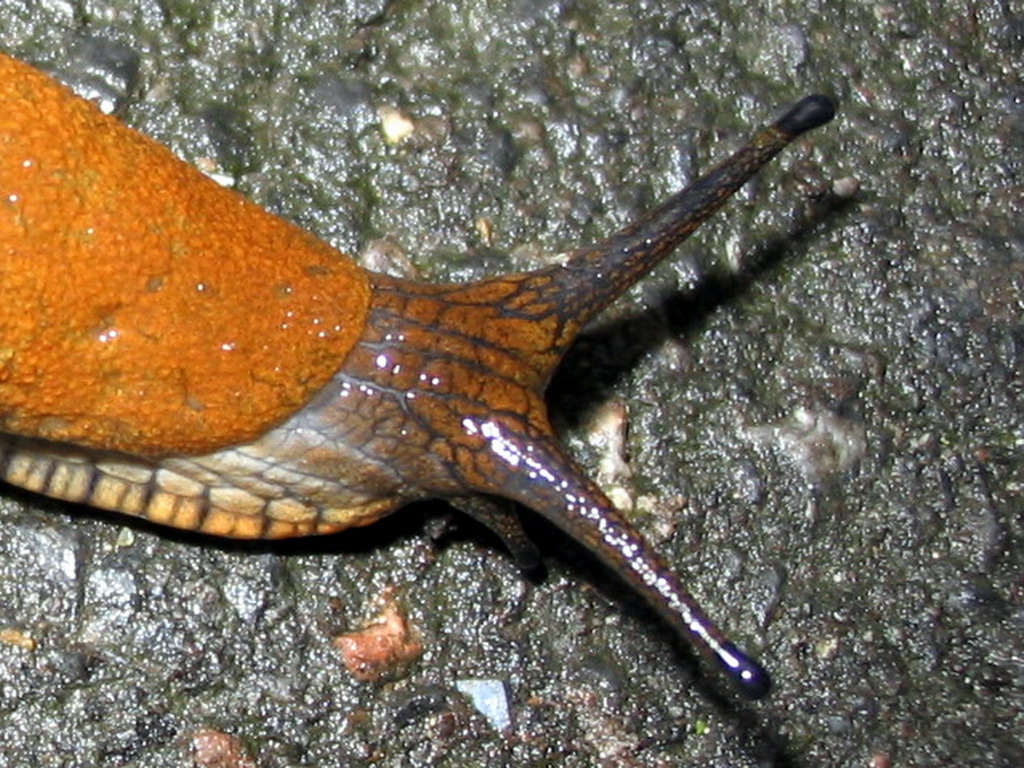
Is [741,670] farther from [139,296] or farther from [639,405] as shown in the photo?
[139,296]

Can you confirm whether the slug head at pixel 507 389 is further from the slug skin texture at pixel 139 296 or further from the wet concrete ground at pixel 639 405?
the wet concrete ground at pixel 639 405

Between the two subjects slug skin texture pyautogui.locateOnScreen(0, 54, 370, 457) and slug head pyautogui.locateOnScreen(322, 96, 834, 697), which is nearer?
slug skin texture pyautogui.locateOnScreen(0, 54, 370, 457)

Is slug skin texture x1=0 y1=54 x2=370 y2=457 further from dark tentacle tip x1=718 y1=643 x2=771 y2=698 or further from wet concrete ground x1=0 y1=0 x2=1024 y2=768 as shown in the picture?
dark tentacle tip x1=718 y1=643 x2=771 y2=698

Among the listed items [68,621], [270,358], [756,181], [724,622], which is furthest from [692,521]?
[68,621]

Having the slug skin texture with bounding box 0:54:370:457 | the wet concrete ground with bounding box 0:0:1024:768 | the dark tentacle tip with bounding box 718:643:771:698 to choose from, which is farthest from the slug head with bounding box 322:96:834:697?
the wet concrete ground with bounding box 0:0:1024:768

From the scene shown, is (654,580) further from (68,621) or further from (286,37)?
(286,37)

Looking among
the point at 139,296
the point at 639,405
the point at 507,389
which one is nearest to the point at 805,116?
the point at 639,405
